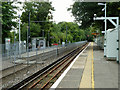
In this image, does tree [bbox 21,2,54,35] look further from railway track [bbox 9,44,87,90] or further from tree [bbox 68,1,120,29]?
railway track [bbox 9,44,87,90]

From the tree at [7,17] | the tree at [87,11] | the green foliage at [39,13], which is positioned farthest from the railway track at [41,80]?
the green foliage at [39,13]

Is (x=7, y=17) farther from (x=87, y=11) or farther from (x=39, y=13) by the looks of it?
(x=39, y=13)

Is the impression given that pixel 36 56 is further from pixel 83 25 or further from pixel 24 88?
pixel 83 25

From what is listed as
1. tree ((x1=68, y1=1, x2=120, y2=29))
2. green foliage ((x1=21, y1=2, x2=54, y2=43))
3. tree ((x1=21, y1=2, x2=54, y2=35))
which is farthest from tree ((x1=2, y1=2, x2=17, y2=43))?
tree ((x1=21, y1=2, x2=54, y2=35))

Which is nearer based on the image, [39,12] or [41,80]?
[41,80]

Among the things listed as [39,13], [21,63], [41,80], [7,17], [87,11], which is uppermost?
[39,13]

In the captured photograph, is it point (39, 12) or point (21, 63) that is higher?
point (39, 12)

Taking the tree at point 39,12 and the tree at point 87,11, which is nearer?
the tree at point 87,11

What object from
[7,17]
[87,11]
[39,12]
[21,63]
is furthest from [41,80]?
[39,12]

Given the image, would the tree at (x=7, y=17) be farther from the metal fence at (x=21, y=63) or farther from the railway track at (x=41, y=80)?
the railway track at (x=41, y=80)

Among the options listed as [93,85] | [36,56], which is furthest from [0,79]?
[93,85]

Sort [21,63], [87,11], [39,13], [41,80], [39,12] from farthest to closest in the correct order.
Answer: [39,13], [39,12], [87,11], [21,63], [41,80]

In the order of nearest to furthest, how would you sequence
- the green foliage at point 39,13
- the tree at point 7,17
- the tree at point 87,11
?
the tree at point 7,17
the tree at point 87,11
the green foliage at point 39,13

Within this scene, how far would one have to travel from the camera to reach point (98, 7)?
2770 cm
